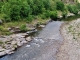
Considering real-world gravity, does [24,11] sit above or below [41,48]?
above

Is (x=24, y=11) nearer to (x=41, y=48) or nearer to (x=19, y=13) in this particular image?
Result: (x=19, y=13)

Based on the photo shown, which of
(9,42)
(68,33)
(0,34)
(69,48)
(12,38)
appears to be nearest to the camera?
(69,48)

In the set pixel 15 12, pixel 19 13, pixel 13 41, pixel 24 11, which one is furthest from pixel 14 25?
pixel 13 41

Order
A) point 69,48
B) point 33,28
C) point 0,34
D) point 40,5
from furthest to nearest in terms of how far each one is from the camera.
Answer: point 40,5, point 33,28, point 0,34, point 69,48

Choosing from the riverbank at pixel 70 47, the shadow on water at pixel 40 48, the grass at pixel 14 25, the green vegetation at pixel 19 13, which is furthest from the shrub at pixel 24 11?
the riverbank at pixel 70 47

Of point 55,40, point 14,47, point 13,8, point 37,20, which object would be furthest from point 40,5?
point 14,47

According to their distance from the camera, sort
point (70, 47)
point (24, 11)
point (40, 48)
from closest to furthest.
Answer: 1. point (40, 48)
2. point (70, 47)
3. point (24, 11)

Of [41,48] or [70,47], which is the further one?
[70,47]

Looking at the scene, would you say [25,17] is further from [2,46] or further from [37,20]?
[2,46]

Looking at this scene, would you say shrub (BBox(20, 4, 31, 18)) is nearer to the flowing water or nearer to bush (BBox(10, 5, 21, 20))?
bush (BBox(10, 5, 21, 20))

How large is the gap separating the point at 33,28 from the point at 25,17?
32.5 feet

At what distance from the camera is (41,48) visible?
162 ft

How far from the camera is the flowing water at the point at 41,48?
143 ft

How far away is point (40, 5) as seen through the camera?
92.2 m
